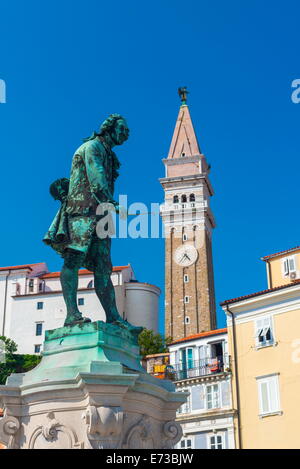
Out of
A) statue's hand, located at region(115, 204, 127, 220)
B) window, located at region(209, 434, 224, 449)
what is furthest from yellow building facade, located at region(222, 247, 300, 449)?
statue's hand, located at region(115, 204, 127, 220)

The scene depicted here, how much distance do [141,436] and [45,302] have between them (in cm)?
7127

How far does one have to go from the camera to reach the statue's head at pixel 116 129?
30.4ft

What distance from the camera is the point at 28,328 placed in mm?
76938

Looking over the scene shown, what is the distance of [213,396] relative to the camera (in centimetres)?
3459

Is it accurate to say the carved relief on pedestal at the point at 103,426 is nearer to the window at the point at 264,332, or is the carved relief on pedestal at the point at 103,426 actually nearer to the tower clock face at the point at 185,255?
the window at the point at 264,332

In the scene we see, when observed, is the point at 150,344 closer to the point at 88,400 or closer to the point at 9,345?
the point at 9,345

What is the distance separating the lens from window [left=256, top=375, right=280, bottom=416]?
102 ft

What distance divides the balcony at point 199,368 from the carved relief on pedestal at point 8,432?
28.1m

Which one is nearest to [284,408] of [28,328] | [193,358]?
[193,358]

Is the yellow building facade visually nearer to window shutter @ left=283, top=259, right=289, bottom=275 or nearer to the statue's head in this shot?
window shutter @ left=283, top=259, right=289, bottom=275

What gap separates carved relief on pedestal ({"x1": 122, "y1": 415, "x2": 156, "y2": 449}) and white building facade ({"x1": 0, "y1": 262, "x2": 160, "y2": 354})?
66.6m

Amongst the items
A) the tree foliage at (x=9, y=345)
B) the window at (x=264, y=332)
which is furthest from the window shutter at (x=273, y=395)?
the tree foliage at (x=9, y=345)

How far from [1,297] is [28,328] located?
662cm
